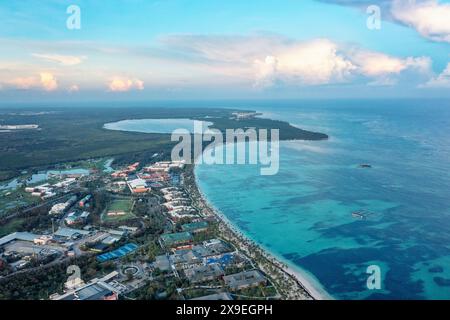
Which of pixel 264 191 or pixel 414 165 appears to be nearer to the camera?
pixel 264 191

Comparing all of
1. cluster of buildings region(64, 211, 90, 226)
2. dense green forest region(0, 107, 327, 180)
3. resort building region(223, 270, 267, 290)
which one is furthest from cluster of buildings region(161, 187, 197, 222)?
dense green forest region(0, 107, 327, 180)

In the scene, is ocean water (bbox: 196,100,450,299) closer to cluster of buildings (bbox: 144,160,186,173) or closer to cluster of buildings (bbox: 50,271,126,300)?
cluster of buildings (bbox: 144,160,186,173)

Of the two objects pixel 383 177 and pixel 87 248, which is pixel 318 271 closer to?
pixel 87 248

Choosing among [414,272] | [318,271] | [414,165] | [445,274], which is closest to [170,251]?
[318,271]

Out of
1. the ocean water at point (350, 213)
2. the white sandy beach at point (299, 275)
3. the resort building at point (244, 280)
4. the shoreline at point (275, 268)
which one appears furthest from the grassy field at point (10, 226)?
the resort building at point (244, 280)
